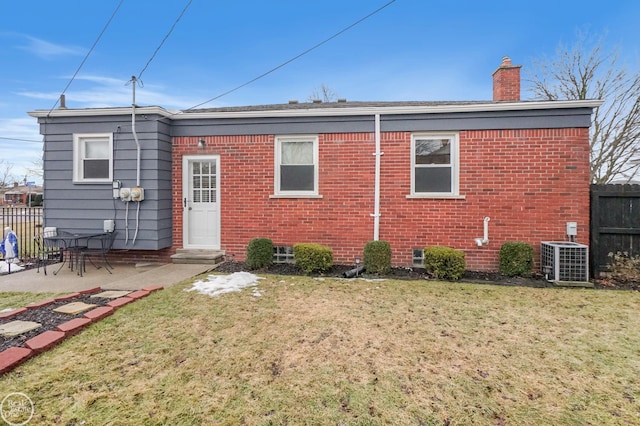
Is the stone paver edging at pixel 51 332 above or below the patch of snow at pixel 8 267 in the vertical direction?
below

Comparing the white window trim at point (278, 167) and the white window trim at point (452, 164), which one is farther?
the white window trim at point (278, 167)

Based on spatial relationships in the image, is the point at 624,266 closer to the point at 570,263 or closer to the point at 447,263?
the point at 570,263

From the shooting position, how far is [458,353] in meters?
2.93

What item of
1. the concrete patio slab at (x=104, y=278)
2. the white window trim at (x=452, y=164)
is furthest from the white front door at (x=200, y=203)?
the white window trim at (x=452, y=164)

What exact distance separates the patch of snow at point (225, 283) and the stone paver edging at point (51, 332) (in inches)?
32.6

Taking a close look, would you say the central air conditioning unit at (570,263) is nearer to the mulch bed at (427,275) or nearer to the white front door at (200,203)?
the mulch bed at (427,275)

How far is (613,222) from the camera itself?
5.92 meters

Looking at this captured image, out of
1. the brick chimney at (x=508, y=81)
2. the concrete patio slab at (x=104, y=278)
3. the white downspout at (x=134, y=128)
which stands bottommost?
the concrete patio slab at (x=104, y=278)

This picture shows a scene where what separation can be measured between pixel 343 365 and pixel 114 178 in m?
6.53

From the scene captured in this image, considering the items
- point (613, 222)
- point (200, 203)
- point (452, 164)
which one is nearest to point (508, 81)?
point (452, 164)

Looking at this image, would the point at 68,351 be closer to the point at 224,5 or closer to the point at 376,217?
the point at 376,217

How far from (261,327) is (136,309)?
1.77m

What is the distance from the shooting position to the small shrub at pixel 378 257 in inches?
239

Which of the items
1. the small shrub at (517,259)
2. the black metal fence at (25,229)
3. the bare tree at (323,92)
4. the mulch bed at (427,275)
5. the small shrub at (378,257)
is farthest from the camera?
the bare tree at (323,92)
